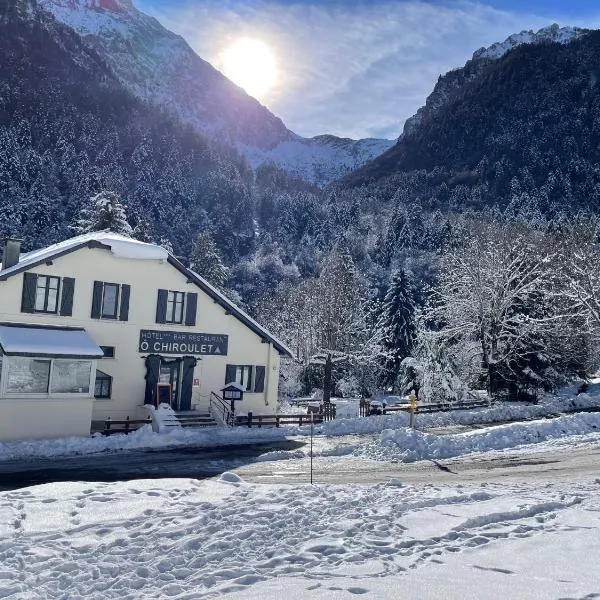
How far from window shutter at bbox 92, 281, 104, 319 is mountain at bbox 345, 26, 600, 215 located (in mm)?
99929

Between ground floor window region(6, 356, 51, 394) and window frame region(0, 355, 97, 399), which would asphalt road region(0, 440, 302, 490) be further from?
ground floor window region(6, 356, 51, 394)

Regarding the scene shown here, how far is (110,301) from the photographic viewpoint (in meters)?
28.8

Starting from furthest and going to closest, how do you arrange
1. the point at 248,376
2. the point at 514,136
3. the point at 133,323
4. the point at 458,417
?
the point at 514,136 → the point at 248,376 → the point at 458,417 → the point at 133,323

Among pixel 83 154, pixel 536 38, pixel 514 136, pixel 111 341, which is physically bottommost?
pixel 111 341

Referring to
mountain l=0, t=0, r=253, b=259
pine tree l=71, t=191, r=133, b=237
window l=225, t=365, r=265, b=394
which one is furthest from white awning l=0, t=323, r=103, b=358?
mountain l=0, t=0, r=253, b=259

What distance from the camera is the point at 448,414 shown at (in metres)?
31.9

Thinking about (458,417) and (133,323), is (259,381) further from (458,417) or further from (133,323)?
(458,417)

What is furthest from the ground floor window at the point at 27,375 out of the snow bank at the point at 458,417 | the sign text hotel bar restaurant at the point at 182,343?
the snow bank at the point at 458,417

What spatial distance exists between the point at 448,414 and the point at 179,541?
81.7 feet

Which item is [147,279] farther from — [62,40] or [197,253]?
[62,40]

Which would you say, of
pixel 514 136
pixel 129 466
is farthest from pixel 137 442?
pixel 514 136

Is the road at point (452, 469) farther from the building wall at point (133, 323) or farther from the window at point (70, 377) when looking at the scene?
the building wall at point (133, 323)

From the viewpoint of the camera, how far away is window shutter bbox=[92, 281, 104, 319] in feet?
92.3

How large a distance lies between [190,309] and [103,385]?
5.61m
